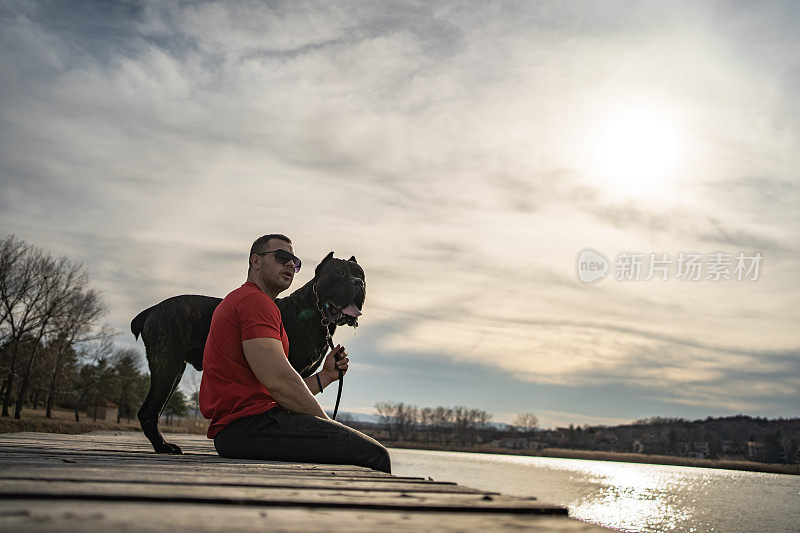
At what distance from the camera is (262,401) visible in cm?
409

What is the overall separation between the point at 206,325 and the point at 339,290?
1.50m

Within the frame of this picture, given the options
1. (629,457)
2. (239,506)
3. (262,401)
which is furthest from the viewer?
(629,457)

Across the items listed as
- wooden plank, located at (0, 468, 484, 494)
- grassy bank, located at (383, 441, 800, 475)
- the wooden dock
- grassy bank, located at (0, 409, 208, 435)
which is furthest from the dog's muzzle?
grassy bank, located at (383, 441, 800, 475)

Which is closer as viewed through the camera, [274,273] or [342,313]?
[274,273]

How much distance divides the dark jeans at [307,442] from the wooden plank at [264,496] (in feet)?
5.80

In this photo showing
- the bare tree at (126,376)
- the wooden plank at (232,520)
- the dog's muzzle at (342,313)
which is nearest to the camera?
the wooden plank at (232,520)

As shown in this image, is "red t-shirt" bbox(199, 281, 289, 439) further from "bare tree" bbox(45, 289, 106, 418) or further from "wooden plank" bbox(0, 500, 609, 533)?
"bare tree" bbox(45, 289, 106, 418)

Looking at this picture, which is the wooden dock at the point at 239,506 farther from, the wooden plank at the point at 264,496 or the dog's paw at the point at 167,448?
the dog's paw at the point at 167,448

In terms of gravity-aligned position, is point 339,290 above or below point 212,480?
above

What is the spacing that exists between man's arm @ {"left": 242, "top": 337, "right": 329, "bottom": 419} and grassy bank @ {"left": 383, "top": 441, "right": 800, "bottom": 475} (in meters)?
160

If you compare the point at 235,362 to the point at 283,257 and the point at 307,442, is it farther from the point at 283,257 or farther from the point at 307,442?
the point at 283,257

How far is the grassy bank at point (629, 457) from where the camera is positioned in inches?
5610

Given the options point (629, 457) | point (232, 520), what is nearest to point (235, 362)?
point (232, 520)

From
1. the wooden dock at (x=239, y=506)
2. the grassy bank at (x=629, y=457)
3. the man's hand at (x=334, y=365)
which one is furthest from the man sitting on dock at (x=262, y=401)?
the grassy bank at (x=629, y=457)
